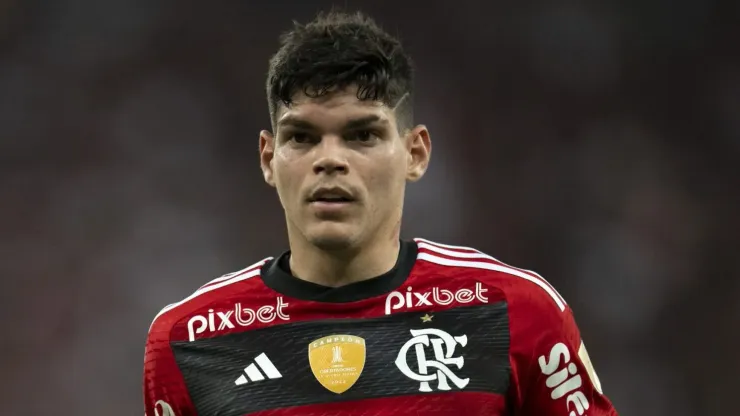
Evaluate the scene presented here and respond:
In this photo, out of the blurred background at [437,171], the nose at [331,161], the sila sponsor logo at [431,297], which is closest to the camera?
the nose at [331,161]

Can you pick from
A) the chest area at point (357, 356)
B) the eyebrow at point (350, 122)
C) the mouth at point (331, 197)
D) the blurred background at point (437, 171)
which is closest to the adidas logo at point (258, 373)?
the chest area at point (357, 356)

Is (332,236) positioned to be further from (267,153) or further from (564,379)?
(564,379)

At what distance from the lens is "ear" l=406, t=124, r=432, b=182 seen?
7.41 feet

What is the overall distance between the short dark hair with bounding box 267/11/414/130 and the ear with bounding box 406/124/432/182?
0.06m

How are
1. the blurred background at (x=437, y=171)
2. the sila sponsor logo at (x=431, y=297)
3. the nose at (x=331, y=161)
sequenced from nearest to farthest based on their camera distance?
the nose at (x=331, y=161) < the sila sponsor logo at (x=431, y=297) < the blurred background at (x=437, y=171)

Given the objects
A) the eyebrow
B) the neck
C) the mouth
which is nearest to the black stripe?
the neck

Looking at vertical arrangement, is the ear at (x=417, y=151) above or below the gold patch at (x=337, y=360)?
above

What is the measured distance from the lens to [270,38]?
5.16 metres

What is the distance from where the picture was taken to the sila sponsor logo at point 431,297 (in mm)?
2172

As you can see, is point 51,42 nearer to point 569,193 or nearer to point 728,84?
point 569,193

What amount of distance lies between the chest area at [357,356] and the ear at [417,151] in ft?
0.88

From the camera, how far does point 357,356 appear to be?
2.10 metres

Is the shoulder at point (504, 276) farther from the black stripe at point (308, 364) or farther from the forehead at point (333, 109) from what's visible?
the forehead at point (333, 109)

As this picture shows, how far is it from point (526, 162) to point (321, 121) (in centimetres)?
296
